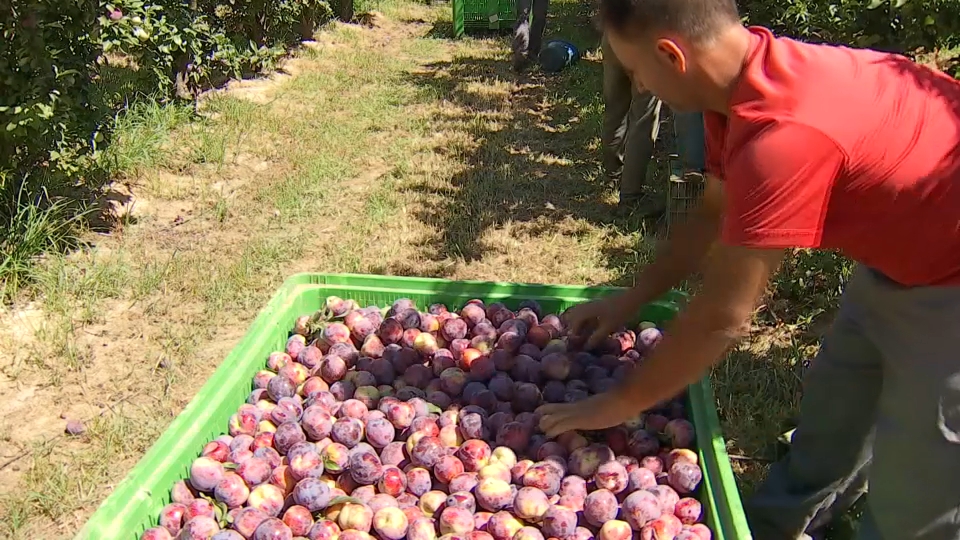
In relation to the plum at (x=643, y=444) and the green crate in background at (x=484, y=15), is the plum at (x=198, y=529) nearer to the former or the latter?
the plum at (x=643, y=444)

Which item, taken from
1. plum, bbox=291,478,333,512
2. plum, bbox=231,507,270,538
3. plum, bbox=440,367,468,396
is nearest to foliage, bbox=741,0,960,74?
plum, bbox=440,367,468,396

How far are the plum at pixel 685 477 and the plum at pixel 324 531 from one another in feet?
2.47

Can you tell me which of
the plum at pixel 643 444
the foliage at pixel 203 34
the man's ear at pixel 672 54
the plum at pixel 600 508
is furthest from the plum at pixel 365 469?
the foliage at pixel 203 34

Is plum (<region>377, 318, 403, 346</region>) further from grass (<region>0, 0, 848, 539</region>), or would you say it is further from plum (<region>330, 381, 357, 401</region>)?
grass (<region>0, 0, 848, 539</region>)

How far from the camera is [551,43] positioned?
7.12 meters

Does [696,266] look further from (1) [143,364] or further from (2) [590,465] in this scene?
(1) [143,364]

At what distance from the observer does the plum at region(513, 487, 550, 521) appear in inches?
66.5

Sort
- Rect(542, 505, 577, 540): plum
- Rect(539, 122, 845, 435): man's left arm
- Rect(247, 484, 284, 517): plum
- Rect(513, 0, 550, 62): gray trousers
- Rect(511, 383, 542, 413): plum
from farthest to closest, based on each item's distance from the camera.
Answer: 1. Rect(513, 0, 550, 62): gray trousers
2. Rect(511, 383, 542, 413): plum
3. Rect(247, 484, 284, 517): plum
4. Rect(542, 505, 577, 540): plum
5. Rect(539, 122, 845, 435): man's left arm

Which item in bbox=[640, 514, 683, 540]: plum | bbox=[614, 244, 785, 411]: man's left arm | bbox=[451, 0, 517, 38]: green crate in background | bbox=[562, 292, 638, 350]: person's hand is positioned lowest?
bbox=[451, 0, 517, 38]: green crate in background

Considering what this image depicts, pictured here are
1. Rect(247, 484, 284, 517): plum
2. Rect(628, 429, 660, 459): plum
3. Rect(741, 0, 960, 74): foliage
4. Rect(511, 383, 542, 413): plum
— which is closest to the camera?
Rect(247, 484, 284, 517): plum

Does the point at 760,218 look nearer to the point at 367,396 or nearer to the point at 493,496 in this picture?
the point at 493,496

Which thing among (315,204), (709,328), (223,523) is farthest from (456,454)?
(315,204)

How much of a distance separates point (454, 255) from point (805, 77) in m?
2.54

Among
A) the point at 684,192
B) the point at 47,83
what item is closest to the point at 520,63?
the point at 684,192
